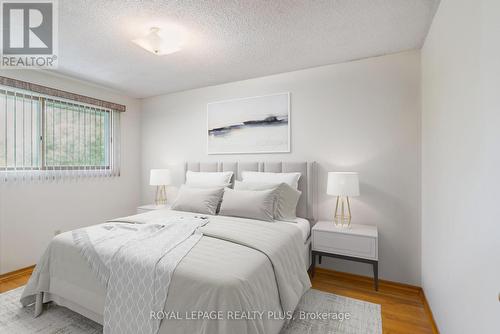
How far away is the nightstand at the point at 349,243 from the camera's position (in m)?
2.24

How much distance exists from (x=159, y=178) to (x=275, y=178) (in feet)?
6.20

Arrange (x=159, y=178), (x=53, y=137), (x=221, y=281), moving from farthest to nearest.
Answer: (x=159, y=178) → (x=53, y=137) → (x=221, y=281)

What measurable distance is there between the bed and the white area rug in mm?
129

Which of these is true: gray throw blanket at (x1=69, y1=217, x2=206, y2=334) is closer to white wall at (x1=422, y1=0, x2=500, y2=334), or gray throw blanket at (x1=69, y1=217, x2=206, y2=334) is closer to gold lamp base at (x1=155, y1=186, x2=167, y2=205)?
white wall at (x1=422, y1=0, x2=500, y2=334)

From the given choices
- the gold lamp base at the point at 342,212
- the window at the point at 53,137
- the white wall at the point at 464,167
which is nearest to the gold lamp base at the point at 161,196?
the window at the point at 53,137

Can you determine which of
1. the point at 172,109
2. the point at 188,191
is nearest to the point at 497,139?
the point at 188,191

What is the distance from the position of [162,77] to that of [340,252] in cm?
313

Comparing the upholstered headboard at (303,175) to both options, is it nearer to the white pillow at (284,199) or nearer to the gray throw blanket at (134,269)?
the white pillow at (284,199)

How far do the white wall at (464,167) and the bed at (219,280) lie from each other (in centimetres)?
98

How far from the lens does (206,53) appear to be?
2.50m

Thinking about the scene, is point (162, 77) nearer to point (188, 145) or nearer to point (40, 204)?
point (188, 145)

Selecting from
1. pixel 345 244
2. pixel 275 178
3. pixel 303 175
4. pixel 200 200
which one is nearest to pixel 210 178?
pixel 200 200

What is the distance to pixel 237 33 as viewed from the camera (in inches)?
82.7

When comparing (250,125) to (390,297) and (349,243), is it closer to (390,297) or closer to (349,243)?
(349,243)
